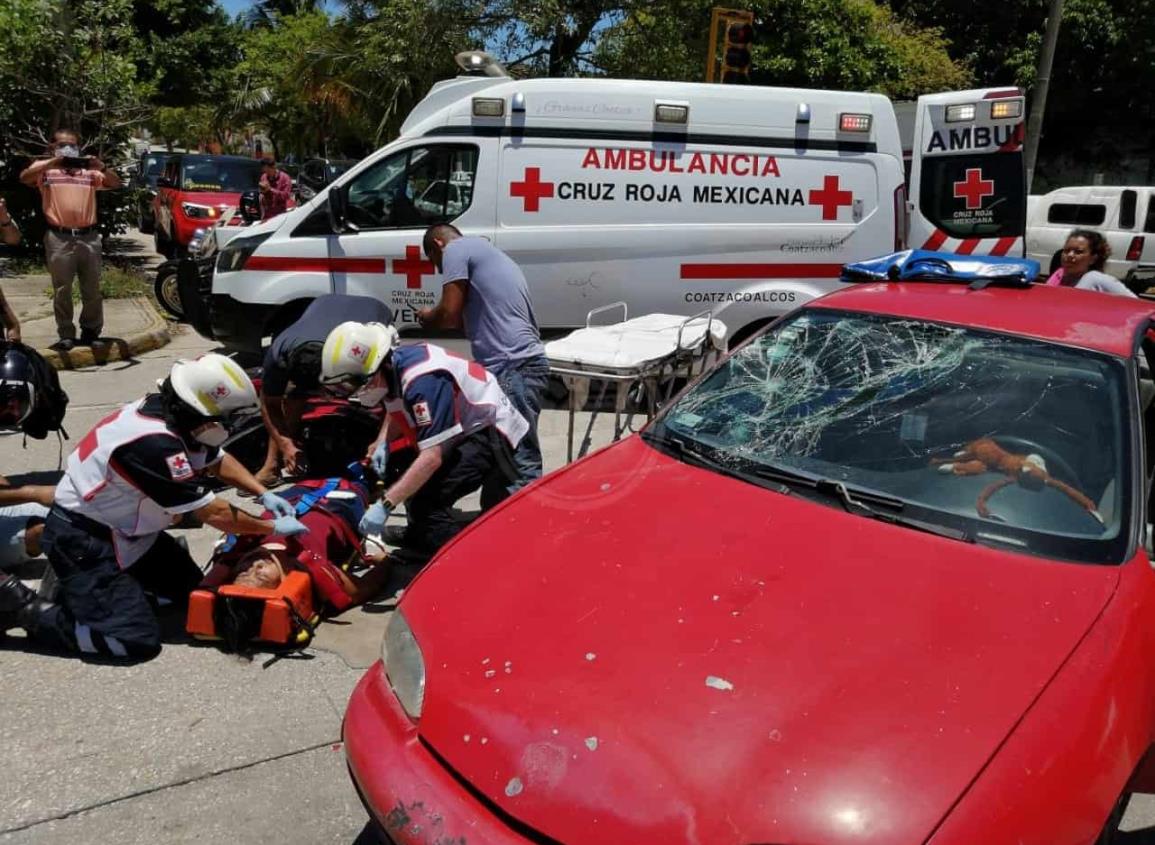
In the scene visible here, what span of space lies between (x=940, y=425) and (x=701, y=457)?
734 mm

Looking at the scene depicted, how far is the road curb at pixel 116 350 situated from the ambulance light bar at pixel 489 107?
4.02 metres

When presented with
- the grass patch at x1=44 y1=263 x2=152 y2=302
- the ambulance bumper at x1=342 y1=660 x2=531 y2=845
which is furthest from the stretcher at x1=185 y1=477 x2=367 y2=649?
the grass patch at x1=44 y1=263 x2=152 y2=302

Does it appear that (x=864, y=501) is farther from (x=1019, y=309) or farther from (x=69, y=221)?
(x=69, y=221)

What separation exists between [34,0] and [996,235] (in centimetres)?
1093

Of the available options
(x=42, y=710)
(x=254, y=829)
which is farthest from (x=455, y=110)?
(x=254, y=829)

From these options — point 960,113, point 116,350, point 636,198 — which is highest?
point 960,113

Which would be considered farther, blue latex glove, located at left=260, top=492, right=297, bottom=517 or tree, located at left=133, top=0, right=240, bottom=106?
tree, located at left=133, top=0, right=240, bottom=106

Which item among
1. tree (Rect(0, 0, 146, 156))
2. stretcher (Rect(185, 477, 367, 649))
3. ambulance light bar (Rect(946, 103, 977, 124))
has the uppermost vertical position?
tree (Rect(0, 0, 146, 156))

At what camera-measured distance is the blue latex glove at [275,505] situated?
12.3 feet

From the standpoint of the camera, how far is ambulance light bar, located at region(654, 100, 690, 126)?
6809 mm

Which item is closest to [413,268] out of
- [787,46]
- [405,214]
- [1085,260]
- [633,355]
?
[405,214]

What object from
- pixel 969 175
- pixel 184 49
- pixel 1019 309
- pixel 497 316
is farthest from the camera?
pixel 184 49

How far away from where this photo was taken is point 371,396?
3.96 m

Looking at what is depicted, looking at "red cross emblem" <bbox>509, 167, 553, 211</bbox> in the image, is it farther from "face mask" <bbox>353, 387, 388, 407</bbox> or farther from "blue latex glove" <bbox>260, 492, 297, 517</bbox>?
"blue latex glove" <bbox>260, 492, 297, 517</bbox>
